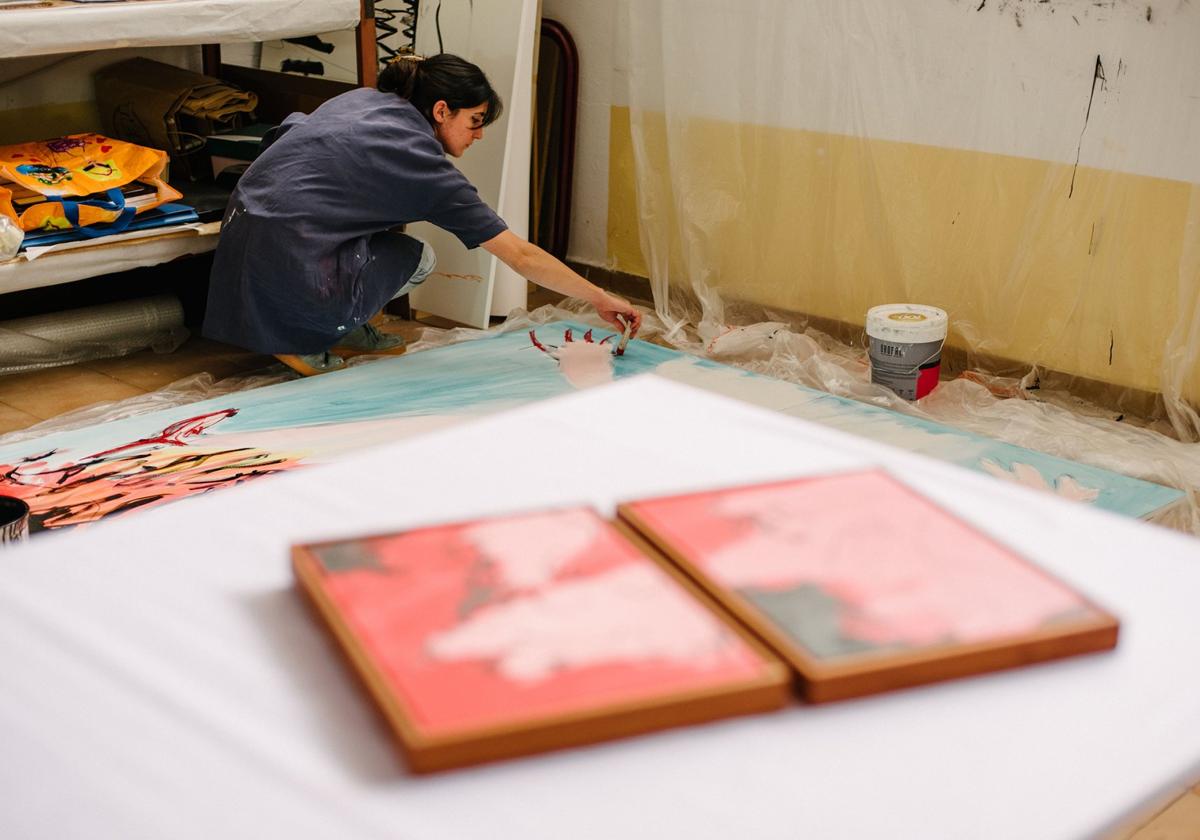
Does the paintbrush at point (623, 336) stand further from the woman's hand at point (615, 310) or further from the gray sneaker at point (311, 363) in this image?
the gray sneaker at point (311, 363)

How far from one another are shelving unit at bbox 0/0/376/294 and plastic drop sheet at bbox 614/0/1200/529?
0.82m

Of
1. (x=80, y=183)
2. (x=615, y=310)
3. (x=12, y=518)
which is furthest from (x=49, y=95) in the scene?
(x=12, y=518)

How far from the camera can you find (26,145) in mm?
Answer: 3051

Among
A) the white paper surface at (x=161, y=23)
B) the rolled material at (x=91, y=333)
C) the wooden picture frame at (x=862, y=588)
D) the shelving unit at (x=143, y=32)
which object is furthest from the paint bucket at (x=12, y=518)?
the rolled material at (x=91, y=333)

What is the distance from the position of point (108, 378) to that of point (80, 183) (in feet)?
1.50

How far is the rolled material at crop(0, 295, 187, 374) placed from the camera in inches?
118

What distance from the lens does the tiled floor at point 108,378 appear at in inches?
110

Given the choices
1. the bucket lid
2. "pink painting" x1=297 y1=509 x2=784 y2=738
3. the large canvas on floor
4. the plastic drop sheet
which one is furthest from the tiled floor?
"pink painting" x1=297 y1=509 x2=784 y2=738

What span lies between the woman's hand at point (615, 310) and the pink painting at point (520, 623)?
200 cm

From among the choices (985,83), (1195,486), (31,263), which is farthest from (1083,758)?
(31,263)

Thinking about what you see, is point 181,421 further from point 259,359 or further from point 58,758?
point 58,758

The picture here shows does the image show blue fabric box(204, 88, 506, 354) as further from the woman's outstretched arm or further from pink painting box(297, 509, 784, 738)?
pink painting box(297, 509, 784, 738)

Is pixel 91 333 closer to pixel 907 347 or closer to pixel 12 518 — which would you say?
pixel 12 518

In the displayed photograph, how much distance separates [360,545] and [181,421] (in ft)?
6.13
